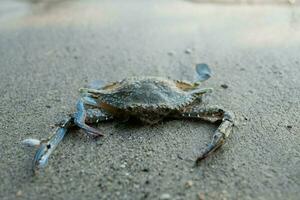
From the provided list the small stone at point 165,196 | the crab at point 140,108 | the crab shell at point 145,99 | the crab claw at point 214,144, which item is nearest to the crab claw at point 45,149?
the crab at point 140,108

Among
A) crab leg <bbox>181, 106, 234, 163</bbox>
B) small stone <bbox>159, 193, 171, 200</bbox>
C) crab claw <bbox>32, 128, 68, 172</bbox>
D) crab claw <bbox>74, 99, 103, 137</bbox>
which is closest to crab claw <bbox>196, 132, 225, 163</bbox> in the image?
crab leg <bbox>181, 106, 234, 163</bbox>

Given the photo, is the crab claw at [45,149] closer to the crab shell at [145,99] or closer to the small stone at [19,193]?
the small stone at [19,193]

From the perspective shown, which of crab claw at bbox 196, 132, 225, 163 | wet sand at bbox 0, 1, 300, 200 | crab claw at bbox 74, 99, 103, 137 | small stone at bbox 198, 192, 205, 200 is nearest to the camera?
small stone at bbox 198, 192, 205, 200

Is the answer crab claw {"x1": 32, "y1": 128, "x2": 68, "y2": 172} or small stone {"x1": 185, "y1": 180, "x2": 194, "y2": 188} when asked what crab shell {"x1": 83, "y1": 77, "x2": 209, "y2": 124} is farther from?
small stone {"x1": 185, "y1": 180, "x2": 194, "y2": 188}

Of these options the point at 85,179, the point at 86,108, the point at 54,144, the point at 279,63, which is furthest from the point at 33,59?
the point at 279,63

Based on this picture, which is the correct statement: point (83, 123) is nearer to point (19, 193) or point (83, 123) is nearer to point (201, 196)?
point (19, 193)

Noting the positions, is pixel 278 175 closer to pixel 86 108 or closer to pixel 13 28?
pixel 86 108

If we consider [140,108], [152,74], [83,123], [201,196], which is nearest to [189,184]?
[201,196]
